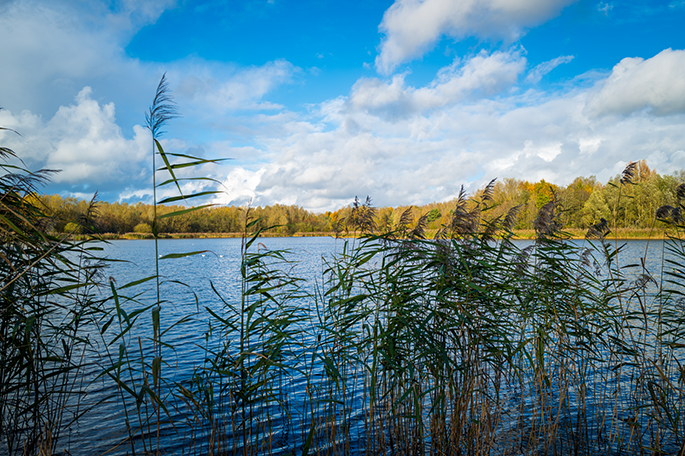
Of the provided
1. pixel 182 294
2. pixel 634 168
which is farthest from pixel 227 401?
pixel 182 294

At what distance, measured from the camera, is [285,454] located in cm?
581

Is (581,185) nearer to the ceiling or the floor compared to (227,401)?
nearer to the ceiling

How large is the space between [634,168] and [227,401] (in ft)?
31.4

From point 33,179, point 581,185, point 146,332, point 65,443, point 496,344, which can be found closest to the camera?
point 33,179

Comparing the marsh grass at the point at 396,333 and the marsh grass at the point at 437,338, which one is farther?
the marsh grass at the point at 437,338

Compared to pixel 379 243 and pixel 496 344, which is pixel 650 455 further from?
pixel 379 243

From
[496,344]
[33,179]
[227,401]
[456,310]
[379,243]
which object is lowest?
[227,401]

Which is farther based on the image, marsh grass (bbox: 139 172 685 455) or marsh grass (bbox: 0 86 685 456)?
marsh grass (bbox: 139 172 685 455)

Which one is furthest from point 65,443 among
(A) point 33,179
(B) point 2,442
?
(A) point 33,179

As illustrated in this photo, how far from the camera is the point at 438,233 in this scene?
570 centimetres

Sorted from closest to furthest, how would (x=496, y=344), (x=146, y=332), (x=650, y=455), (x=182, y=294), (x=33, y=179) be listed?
1. (x=33, y=179)
2. (x=496, y=344)
3. (x=650, y=455)
4. (x=146, y=332)
5. (x=182, y=294)

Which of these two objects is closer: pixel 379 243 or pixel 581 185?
pixel 379 243

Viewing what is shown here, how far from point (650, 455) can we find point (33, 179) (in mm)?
10329

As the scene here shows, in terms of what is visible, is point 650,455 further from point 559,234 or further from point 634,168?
point 634,168
